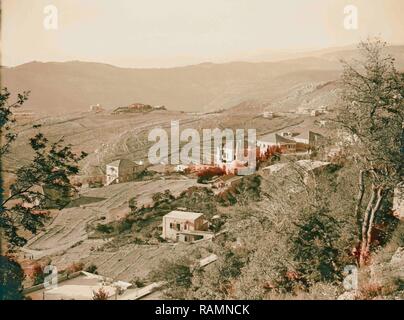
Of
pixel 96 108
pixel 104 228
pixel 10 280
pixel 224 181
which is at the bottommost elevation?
pixel 10 280

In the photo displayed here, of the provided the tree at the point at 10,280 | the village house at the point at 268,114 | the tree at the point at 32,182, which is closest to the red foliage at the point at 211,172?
the village house at the point at 268,114

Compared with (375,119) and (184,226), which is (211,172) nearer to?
(184,226)

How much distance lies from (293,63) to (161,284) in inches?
151

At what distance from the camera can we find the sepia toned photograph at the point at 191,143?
7.21 metres

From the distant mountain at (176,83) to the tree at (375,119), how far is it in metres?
0.61

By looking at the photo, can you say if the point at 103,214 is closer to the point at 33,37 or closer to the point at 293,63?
the point at 33,37

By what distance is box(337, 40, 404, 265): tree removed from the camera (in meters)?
7.07

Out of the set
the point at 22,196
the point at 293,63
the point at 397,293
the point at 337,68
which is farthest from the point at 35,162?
the point at 397,293

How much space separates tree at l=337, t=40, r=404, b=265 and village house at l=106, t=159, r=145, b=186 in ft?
10.1

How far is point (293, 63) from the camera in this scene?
780 centimetres

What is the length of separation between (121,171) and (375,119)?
3.74m

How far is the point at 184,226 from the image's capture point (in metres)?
7.44

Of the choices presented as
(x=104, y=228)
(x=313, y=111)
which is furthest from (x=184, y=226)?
(x=313, y=111)

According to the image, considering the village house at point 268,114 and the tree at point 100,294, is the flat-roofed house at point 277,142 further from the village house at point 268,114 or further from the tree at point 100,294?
the tree at point 100,294
